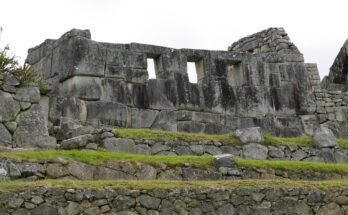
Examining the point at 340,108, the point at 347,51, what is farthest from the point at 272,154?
the point at 347,51

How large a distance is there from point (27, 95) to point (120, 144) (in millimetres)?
2189

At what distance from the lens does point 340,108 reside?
19531 mm

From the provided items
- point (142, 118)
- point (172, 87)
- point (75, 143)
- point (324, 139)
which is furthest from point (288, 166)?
point (172, 87)

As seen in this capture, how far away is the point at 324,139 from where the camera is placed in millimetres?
15711

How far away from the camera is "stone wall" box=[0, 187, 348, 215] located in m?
8.55

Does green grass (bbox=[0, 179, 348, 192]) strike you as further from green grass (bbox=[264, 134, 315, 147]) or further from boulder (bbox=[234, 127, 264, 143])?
green grass (bbox=[264, 134, 315, 147])

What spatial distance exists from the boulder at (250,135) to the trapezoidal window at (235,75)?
4.01 meters

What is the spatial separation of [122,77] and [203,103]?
2447 millimetres

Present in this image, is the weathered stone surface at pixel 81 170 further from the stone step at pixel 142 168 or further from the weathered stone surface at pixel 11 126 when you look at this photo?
the weathered stone surface at pixel 11 126

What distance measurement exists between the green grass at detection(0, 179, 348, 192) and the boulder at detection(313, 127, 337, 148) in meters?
4.52

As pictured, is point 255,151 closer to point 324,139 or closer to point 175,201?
point 324,139

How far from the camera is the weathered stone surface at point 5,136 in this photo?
1194 cm

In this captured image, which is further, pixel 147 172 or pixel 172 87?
pixel 172 87

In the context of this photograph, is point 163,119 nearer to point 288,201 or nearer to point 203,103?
point 203,103
